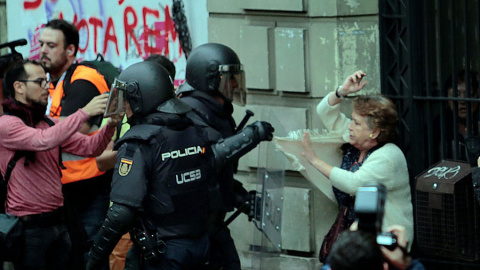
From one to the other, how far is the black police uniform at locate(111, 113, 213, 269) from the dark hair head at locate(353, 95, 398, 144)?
1.11 m

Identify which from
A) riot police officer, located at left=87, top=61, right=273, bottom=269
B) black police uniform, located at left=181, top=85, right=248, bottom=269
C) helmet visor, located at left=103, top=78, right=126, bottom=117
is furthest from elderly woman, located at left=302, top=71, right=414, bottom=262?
helmet visor, located at left=103, top=78, right=126, bottom=117

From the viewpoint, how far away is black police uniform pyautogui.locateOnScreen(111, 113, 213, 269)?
188 inches

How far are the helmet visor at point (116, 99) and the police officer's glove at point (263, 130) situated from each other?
3.09 feet

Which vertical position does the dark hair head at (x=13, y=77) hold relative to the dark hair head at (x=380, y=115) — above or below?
above

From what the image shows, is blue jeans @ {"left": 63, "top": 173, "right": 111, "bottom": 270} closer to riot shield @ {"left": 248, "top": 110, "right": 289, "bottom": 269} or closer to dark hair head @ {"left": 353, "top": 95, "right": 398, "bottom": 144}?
riot shield @ {"left": 248, "top": 110, "right": 289, "bottom": 269}

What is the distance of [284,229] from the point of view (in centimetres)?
684

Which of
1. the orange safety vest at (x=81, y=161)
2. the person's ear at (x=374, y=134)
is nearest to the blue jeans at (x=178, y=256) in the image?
the person's ear at (x=374, y=134)

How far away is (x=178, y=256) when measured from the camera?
496cm

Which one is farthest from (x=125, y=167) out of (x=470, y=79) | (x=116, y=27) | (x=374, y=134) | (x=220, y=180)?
(x=116, y=27)

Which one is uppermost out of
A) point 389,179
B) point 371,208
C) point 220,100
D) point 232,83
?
point 232,83

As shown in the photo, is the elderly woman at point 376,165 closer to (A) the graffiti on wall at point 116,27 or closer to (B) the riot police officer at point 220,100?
(B) the riot police officer at point 220,100

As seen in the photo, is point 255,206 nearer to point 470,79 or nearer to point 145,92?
point 145,92

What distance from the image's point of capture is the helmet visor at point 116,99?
505 cm

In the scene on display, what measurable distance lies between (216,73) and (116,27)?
2.61m
